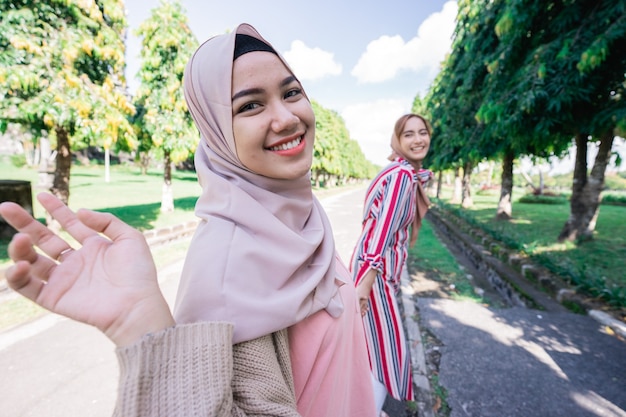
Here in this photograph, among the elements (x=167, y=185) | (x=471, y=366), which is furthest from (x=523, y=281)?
(x=167, y=185)

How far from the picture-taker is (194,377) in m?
0.64

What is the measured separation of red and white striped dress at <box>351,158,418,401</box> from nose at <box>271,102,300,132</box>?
1.13 meters

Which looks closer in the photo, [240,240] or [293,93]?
[240,240]

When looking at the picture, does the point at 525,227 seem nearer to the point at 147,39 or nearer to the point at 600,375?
the point at 600,375

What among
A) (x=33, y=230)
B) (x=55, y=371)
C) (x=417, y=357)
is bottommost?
(x=55, y=371)

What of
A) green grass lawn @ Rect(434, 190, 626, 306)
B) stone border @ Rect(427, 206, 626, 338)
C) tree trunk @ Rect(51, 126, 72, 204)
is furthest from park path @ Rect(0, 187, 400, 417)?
green grass lawn @ Rect(434, 190, 626, 306)

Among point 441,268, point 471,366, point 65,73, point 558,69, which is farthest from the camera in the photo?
point 441,268

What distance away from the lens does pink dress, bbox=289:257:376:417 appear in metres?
1.01

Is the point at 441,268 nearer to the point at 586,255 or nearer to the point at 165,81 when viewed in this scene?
the point at 586,255

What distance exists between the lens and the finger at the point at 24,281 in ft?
2.02

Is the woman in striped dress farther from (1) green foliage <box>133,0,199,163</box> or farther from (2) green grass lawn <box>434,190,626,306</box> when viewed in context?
(1) green foliage <box>133,0,199,163</box>

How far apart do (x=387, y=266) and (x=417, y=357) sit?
1398mm

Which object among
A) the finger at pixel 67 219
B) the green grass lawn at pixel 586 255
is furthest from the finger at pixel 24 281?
the green grass lawn at pixel 586 255

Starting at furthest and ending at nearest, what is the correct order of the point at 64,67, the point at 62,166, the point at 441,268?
the point at 62,166 → the point at 441,268 → the point at 64,67
